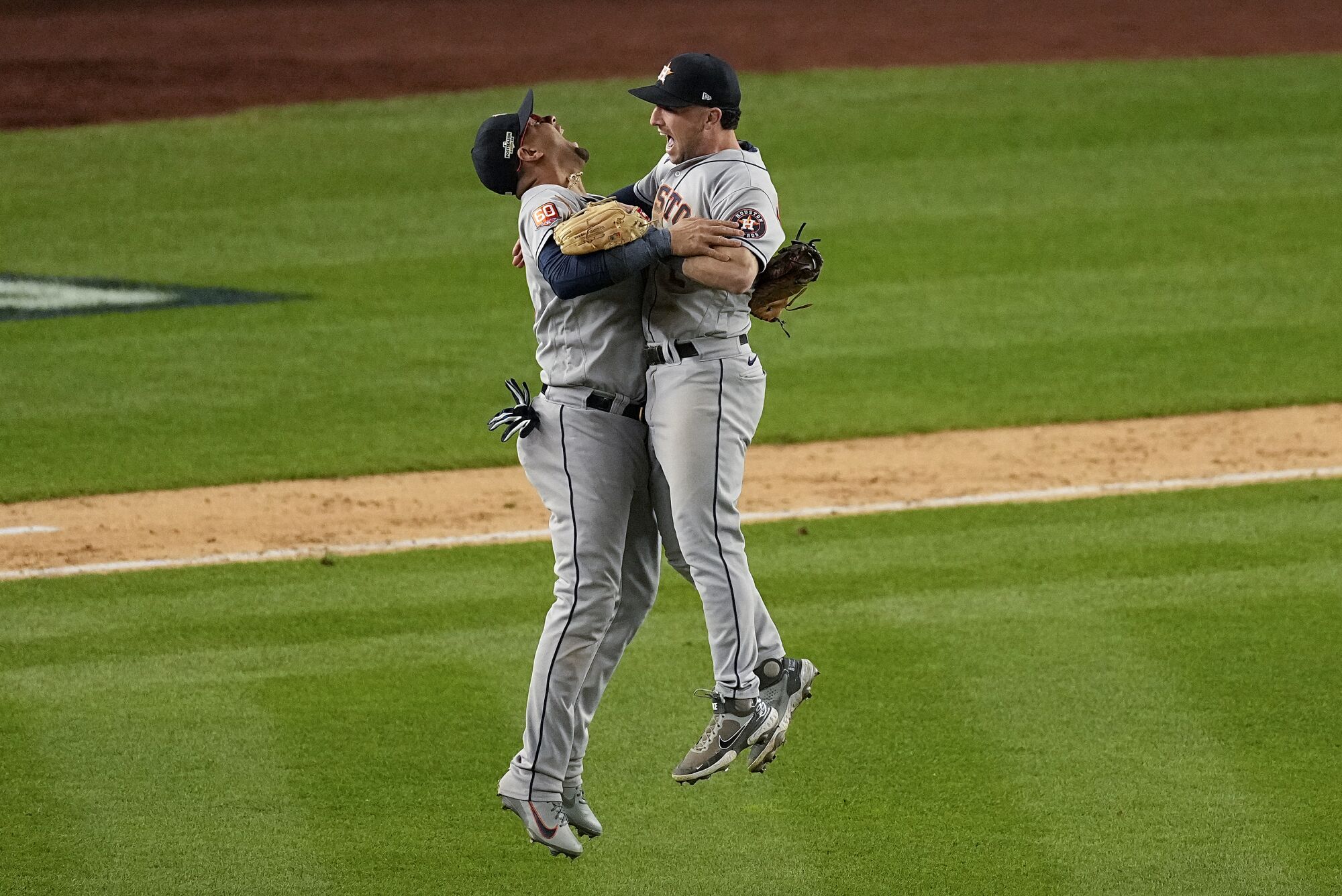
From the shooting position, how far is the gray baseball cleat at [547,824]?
5336 millimetres

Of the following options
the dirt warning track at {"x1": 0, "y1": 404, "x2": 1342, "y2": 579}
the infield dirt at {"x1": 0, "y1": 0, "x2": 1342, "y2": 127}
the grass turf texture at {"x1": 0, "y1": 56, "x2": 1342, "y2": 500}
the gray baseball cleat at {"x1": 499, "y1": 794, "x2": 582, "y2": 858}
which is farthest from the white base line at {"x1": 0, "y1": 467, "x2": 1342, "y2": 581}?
the infield dirt at {"x1": 0, "y1": 0, "x2": 1342, "y2": 127}

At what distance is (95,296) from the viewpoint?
15047 mm

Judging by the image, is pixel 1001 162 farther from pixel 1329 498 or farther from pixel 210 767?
pixel 210 767

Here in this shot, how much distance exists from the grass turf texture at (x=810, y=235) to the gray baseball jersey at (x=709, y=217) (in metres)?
6.60

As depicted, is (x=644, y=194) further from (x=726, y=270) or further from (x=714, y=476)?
(x=714, y=476)

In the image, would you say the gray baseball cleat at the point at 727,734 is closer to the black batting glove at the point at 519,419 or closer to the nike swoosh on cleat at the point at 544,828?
the nike swoosh on cleat at the point at 544,828

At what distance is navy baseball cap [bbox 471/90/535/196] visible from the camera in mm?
5184

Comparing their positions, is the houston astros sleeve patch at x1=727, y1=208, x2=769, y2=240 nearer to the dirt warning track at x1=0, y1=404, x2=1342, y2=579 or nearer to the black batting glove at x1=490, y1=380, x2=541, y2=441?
the black batting glove at x1=490, y1=380, x2=541, y2=441

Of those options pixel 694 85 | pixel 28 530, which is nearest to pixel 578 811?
pixel 694 85

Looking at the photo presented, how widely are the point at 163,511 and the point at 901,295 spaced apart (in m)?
6.63

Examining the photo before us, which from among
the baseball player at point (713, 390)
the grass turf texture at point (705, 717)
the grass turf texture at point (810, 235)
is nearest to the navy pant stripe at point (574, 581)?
the baseball player at point (713, 390)

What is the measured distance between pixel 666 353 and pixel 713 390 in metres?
0.18

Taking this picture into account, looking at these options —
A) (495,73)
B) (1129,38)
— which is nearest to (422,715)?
(495,73)

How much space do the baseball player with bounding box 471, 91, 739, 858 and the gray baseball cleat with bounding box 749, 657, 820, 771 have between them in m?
0.49
